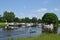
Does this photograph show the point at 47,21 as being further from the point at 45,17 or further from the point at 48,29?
the point at 48,29

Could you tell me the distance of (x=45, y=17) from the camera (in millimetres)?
170125

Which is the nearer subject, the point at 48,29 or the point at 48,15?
the point at 48,29

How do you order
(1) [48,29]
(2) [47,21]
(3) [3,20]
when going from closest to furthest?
(1) [48,29], (2) [47,21], (3) [3,20]

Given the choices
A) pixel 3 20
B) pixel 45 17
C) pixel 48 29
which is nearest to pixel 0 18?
pixel 3 20

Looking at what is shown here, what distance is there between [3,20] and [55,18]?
167 feet

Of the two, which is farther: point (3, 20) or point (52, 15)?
point (3, 20)

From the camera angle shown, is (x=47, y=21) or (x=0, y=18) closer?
(x=47, y=21)

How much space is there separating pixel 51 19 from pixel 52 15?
4825 mm

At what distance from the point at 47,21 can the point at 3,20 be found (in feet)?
155

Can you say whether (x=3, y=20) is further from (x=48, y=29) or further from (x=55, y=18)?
(x=48, y=29)

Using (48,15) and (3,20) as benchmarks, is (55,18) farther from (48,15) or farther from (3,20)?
(3,20)

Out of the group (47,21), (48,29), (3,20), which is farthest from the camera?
(3,20)

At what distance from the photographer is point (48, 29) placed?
95.1 m

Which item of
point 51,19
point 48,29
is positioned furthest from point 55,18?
point 48,29
